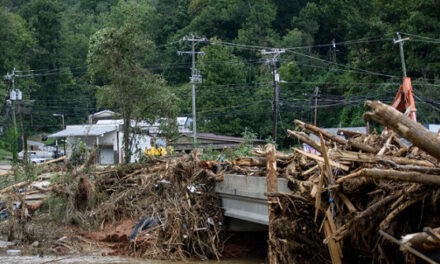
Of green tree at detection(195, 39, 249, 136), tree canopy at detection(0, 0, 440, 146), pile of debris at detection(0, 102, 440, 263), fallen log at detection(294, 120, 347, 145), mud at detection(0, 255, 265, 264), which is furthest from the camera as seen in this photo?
green tree at detection(195, 39, 249, 136)

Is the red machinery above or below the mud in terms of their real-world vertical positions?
above

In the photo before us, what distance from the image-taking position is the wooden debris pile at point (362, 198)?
18.9 ft

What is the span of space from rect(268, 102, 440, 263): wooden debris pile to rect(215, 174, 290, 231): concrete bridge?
1195 mm

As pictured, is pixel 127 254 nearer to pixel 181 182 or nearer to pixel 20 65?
pixel 181 182

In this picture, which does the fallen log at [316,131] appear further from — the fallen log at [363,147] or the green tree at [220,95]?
the green tree at [220,95]

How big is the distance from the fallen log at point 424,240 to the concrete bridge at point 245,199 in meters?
4.58

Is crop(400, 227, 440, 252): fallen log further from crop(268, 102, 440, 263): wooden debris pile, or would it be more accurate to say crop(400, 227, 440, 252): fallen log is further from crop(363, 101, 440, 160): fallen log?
crop(363, 101, 440, 160): fallen log

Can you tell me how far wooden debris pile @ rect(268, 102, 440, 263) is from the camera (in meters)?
5.77

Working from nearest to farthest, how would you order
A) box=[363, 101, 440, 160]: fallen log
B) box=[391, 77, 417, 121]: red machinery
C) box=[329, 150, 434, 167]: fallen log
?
box=[363, 101, 440, 160]: fallen log < box=[329, 150, 434, 167]: fallen log < box=[391, 77, 417, 121]: red machinery

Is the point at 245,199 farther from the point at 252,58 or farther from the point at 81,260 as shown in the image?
the point at 252,58

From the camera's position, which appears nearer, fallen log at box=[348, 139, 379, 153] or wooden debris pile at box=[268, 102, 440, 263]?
wooden debris pile at box=[268, 102, 440, 263]

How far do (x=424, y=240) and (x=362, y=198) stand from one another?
2.41 meters

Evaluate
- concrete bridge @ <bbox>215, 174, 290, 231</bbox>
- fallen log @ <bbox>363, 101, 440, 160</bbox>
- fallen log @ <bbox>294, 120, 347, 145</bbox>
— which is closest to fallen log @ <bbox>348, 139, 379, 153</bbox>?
fallen log @ <bbox>294, 120, 347, 145</bbox>

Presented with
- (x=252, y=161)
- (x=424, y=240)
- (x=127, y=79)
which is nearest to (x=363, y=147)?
(x=252, y=161)
